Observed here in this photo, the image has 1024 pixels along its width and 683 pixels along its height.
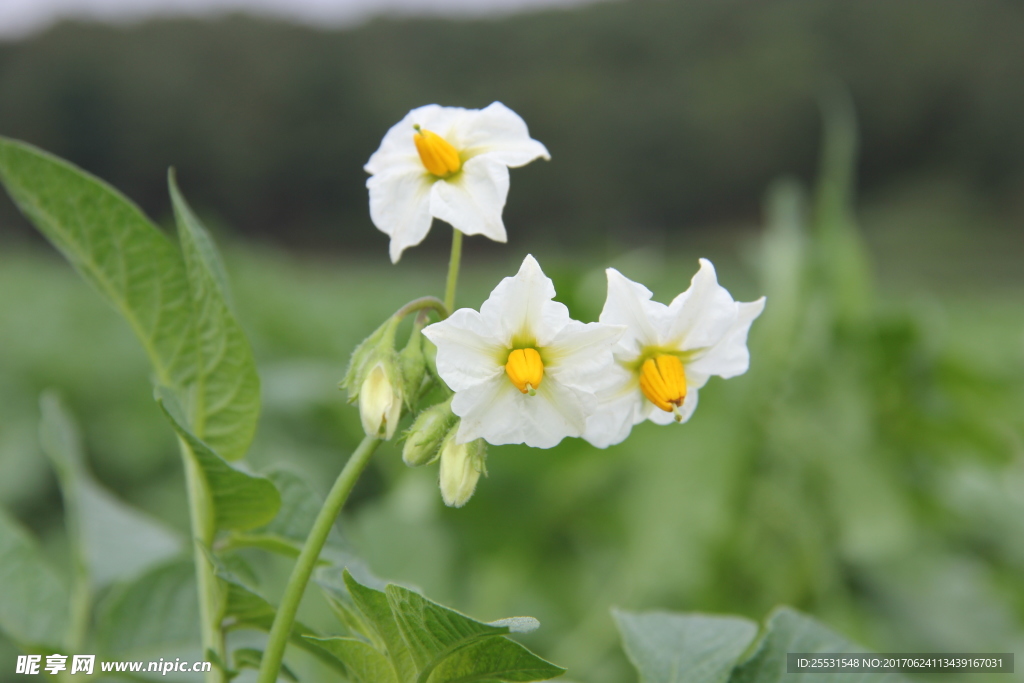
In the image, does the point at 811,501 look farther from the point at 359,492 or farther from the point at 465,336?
the point at 465,336

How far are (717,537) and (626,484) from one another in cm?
36

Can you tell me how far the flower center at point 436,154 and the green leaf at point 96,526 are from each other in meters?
0.43

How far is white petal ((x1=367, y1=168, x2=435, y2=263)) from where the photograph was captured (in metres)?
0.52

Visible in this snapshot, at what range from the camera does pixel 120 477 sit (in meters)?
2.43

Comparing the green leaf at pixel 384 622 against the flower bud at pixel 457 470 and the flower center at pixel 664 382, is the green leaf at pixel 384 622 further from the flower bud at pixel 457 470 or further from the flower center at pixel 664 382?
the flower center at pixel 664 382

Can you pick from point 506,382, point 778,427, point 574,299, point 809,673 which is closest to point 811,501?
point 778,427

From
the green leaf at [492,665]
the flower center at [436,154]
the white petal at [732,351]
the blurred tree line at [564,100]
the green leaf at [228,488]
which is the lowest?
the green leaf at [492,665]

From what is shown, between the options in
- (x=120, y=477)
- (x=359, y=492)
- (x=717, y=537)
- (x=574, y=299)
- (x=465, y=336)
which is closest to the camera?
(x=465, y=336)

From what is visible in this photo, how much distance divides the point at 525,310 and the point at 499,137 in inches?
5.2

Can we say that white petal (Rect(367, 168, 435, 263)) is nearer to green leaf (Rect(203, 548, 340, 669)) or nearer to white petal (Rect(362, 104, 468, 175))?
white petal (Rect(362, 104, 468, 175))

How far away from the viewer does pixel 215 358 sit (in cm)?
55

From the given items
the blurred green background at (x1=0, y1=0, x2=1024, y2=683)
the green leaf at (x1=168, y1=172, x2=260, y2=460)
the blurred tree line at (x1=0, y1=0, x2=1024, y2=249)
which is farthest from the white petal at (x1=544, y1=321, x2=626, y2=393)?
the blurred tree line at (x1=0, y1=0, x2=1024, y2=249)

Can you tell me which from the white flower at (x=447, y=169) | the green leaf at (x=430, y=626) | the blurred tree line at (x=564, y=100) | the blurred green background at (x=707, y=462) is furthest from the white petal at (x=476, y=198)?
the blurred tree line at (x=564, y=100)

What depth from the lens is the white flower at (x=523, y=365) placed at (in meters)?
0.46
